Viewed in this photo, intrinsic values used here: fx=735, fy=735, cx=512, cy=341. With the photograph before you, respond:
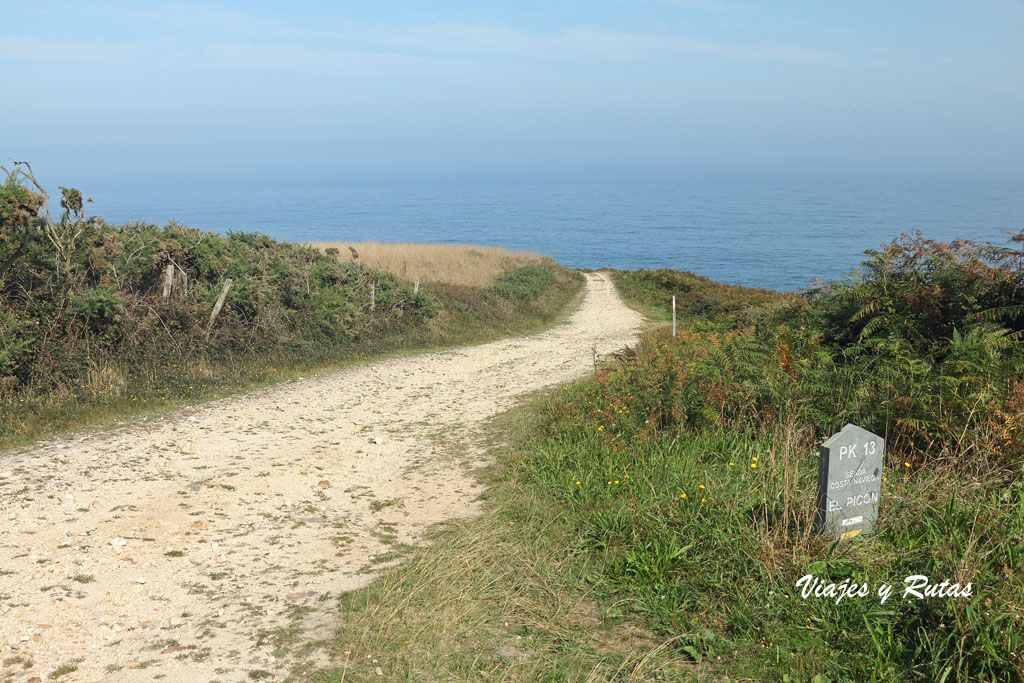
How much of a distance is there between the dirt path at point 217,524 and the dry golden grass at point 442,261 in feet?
62.9

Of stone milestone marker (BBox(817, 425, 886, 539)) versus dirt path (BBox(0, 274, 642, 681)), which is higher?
stone milestone marker (BBox(817, 425, 886, 539))

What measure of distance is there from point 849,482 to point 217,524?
509 cm

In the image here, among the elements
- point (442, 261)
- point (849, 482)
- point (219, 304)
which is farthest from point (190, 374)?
point (442, 261)

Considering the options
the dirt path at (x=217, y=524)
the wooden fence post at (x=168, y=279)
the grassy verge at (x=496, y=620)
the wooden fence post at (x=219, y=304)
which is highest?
the wooden fence post at (x=168, y=279)

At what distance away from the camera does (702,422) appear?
7574 millimetres

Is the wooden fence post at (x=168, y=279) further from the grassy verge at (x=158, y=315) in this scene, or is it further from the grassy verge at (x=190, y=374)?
the grassy verge at (x=190, y=374)

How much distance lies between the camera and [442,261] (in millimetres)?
38750

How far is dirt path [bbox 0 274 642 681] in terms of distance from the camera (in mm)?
4426

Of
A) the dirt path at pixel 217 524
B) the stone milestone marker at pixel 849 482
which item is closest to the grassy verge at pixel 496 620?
the dirt path at pixel 217 524

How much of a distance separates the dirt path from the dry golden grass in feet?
62.9

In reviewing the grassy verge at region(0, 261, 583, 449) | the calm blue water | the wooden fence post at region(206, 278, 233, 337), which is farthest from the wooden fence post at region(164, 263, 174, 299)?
the calm blue water

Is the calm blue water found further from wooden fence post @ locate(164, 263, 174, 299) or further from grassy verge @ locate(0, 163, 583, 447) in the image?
wooden fence post @ locate(164, 263, 174, 299)

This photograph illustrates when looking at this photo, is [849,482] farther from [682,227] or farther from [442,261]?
[682,227]

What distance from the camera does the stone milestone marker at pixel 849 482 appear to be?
183 inches
